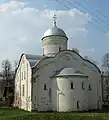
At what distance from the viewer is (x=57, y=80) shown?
3538 centimetres

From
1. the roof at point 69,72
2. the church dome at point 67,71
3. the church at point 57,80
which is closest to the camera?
the church at point 57,80

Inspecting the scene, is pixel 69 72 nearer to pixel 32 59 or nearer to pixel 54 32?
A: pixel 32 59

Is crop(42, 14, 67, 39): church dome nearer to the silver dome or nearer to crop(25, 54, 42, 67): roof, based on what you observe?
the silver dome

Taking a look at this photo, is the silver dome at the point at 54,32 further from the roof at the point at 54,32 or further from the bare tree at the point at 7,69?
the bare tree at the point at 7,69

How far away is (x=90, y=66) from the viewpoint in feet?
129

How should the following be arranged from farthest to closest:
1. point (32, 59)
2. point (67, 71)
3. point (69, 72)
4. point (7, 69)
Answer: point (7, 69) < point (32, 59) < point (67, 71) < point (69, 72)

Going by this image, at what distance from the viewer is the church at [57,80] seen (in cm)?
3466

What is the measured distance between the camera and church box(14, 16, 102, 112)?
34.7 m

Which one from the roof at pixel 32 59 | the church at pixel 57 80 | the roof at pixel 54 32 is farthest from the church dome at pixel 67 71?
the roof at pixel 54 32

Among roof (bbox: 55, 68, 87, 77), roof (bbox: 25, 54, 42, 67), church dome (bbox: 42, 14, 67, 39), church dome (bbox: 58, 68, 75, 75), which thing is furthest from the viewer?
church dome (bbox: 42, 14, 67, 39)

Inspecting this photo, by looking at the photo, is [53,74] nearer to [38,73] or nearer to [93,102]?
[38,73]

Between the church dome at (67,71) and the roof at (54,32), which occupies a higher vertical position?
the roof at (54,32)

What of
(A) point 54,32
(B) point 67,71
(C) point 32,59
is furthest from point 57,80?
(A) point 54,32

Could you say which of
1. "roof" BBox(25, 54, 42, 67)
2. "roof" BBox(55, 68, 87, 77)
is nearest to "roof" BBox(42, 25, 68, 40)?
"roof" BBox(25, 54, 42, 67)
